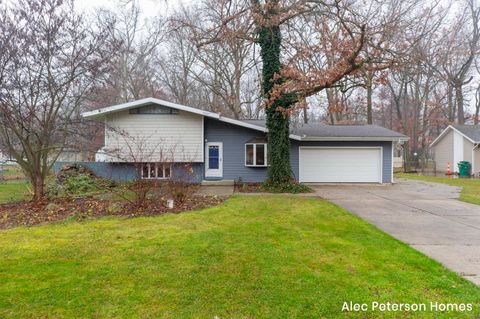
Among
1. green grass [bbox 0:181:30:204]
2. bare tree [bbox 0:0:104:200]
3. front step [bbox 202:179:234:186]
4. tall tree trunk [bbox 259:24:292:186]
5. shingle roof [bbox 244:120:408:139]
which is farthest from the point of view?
shingle roof [bbox 244:120:408:139]

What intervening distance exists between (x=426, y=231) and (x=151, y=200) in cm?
638

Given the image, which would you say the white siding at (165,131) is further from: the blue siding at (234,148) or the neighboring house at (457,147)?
the neighboring house at (457,147)

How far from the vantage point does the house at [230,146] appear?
39.4ft

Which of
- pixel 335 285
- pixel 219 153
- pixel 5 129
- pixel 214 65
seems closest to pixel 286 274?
pixel 335 285

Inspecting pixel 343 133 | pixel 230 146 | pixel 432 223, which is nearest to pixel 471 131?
pixel 343 133

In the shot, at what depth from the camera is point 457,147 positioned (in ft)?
69.4

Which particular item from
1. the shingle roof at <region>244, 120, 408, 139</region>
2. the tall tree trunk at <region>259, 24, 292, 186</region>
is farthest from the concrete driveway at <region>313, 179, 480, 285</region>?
the shingle roof at <region>244, 120, 408, 139</region>

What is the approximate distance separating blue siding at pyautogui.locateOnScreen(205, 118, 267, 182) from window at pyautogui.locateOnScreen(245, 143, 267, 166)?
0.20 meters

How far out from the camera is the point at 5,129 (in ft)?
23.3

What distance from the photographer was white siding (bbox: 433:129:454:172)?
72.5 ft

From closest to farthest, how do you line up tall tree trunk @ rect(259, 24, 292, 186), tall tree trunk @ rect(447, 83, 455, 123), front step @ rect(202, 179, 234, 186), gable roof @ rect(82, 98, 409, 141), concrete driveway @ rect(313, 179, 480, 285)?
1. concrete driveway @ rect(313, 179, 480, 285)
2. tall tree trunk @ rect(259, 24, 292, 186)
3. gable roof @ rect(82, 98, 409, 141)
4. front step @ rect(202, 179, 234, 186)
5. tall tree trunk @ rect(447, 83, 455, 123)

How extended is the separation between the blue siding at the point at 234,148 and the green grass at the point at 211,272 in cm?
748

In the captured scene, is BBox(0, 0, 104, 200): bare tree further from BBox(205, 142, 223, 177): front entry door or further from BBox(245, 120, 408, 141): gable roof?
BBox(245, 120, 408, 141): gable roof

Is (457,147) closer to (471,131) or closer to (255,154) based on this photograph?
(471,131)
